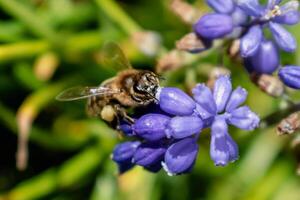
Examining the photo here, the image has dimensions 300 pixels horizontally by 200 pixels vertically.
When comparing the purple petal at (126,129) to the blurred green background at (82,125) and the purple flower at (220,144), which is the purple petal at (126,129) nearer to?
the purple flower at (220,144)

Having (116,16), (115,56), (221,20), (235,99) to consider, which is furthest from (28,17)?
(235,99)

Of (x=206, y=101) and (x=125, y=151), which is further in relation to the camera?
(x=125, y=151)

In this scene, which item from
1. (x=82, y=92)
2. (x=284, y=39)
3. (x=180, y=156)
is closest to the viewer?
(x=180, y=156)

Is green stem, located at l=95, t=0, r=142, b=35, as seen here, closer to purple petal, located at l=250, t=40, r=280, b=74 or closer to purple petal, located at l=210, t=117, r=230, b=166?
purple petal, located at l=250, t=40, r=280, b=74

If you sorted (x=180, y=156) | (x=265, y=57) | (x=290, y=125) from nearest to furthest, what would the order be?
(x=180, y=156) → (x=290, y=125) → (x=265, y=57)

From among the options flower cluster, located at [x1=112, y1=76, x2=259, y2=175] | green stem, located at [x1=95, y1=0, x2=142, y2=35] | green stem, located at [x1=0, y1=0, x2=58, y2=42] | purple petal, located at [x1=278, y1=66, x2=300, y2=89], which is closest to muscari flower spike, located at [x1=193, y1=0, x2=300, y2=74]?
purple petal, located at [x1=278, y1=66, x2=300, y2=89]

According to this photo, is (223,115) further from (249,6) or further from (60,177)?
(60,177)

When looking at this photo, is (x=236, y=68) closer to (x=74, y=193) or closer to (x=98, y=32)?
(x=98, y=32)
